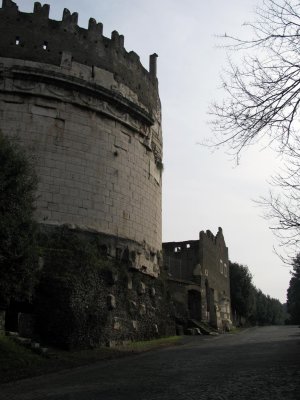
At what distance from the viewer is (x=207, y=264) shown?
32.2 metres

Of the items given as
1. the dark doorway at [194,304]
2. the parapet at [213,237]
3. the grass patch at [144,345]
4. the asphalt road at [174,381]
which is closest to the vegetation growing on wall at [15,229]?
the asphalt road at [174,381]

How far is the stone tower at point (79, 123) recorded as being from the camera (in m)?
15.5

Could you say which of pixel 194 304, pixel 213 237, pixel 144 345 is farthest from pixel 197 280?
pixel 144 345

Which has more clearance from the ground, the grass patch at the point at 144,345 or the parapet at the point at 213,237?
the parapet at the point at 213,237

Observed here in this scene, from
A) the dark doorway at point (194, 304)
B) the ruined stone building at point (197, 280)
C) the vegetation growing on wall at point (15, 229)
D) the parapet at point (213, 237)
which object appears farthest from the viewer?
the parapet at point (213, 237)

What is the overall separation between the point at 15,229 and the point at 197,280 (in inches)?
813

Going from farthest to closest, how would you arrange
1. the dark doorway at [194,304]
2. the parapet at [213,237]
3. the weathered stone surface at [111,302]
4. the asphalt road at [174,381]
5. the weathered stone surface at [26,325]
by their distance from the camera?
1. the parapet at [213,237]
2. the dark doorway at [194,304]
3. the weathered stone surface at [111,302]
4. the weathered stone surface at [26,325]
5. the asphalt road at [174,381]

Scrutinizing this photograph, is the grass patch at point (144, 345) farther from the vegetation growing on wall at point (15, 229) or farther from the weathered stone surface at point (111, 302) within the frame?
the vegetation growing on wall at point (15, 229)

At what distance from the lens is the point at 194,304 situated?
28.7 metres

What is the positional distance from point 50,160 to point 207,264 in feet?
62.3

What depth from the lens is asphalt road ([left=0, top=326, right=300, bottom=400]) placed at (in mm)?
6539

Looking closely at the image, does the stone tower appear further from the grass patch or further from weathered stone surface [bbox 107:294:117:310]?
the grass patch

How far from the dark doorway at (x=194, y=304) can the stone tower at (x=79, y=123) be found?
9.82m

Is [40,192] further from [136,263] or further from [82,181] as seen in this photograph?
[136,263]
